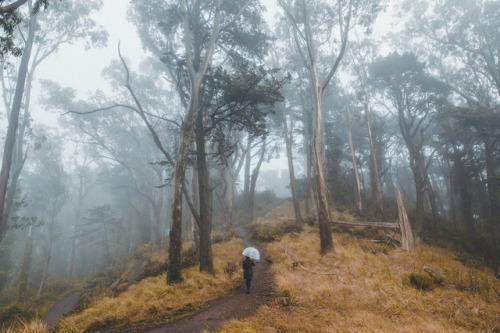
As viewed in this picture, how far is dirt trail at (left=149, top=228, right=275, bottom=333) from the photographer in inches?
176

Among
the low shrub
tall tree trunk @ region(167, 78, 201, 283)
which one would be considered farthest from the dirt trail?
the low shrub

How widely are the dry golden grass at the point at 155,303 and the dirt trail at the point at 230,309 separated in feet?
1.33

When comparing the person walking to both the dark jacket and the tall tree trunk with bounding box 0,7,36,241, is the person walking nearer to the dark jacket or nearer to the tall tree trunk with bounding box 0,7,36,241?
the dark jacket

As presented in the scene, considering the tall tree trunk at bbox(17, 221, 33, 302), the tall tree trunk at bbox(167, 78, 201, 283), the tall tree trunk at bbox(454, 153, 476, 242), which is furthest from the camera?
the tall tree trunk at bbox(17, 221, 33, 302)

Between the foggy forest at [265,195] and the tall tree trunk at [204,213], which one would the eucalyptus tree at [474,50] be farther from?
the tall tree trunk at [204,213]

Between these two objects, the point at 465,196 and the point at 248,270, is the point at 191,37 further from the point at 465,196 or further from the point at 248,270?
the point at 465,196

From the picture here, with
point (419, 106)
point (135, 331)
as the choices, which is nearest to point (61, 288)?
point (135, 331)

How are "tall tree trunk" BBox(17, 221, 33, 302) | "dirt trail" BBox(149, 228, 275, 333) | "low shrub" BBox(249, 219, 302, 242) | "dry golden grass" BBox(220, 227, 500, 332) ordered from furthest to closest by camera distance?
"tall tree trunk" BBox(17, 221, 33, 302)
"low shrub" BBox(249, 219, 302, 242)
"dirt trail" BBox(149, 228, 275, 333)
"dry golden grass" BBox(220, 227, 500, 332)

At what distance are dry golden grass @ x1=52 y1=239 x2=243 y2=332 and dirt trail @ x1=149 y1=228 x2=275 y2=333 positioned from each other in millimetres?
407

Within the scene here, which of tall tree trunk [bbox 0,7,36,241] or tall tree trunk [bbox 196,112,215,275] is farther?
tall tree trunk [bbox 0,7,36,241]

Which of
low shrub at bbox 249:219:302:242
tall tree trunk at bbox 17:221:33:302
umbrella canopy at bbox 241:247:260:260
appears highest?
umbrella canopy at bbox 241:247:260:260

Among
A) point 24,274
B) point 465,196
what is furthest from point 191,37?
point 24,274

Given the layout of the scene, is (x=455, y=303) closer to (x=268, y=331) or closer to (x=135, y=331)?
(x=268, y=331)

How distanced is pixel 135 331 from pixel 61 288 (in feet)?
64.5
